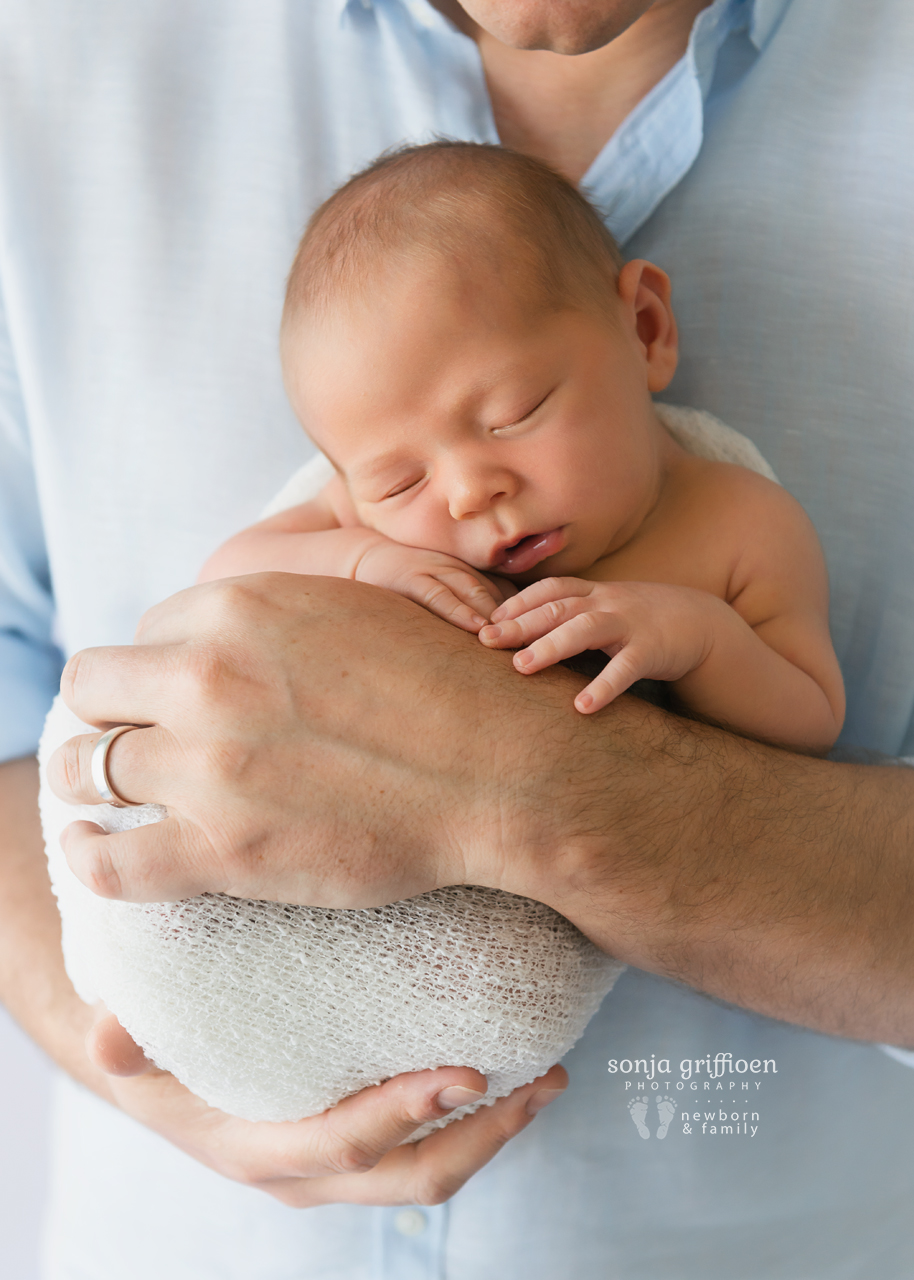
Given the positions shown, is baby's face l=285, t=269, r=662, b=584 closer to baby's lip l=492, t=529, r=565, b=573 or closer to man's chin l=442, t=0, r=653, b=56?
baby's lip l=492, t=529, r=565, b=573

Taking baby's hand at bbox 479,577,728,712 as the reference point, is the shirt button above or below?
below

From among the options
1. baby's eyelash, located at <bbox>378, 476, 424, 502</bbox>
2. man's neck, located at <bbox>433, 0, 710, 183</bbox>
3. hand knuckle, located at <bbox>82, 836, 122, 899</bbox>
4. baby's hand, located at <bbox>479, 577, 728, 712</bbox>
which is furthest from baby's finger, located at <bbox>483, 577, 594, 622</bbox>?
man's neck, located at <bbox>433, 0, 710, 183</bbox>

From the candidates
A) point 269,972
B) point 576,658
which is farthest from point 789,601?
point 269,972

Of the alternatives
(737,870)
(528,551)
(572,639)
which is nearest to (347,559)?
(528,551)

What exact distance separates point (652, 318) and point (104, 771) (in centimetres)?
85

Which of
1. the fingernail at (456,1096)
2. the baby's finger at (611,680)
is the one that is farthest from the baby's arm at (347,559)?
the fingernail at (456,1096)

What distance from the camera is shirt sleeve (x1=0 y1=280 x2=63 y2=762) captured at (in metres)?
1.41

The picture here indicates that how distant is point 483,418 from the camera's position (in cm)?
105

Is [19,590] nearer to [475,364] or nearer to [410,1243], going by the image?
[475,364]

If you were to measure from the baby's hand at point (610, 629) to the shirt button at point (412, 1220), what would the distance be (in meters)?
0.82

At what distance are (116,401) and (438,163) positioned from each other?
57cm

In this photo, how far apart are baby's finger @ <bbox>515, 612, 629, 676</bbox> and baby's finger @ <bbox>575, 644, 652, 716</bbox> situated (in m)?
0.02

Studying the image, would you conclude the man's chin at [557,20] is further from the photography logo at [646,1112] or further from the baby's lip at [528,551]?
the photography logo at [646,1112]

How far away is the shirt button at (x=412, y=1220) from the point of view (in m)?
1.28
